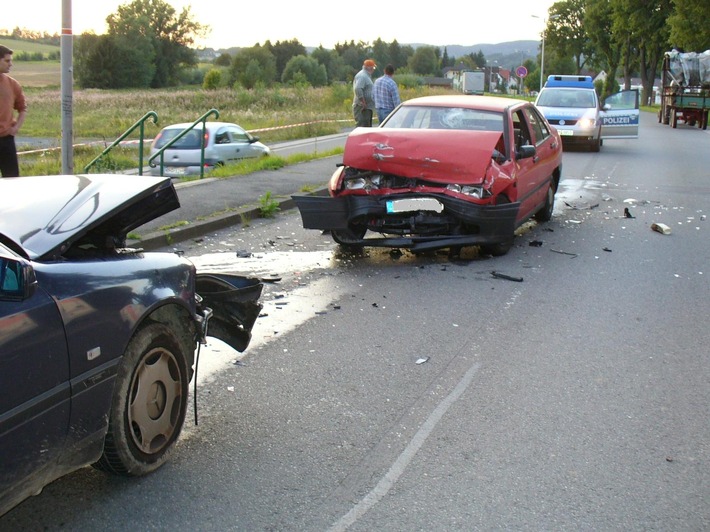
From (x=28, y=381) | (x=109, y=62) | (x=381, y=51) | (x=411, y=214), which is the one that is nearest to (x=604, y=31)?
(x=109, y=62)

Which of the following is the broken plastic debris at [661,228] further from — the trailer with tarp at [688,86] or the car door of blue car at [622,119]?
the trailer with tarp at [688,86]

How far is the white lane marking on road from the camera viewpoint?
3.73 metres

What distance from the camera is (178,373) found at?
163 inches

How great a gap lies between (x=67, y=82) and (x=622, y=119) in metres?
19.0

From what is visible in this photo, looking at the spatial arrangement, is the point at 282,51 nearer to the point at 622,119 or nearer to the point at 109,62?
the point at 109,62

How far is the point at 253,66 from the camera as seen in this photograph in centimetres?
11219

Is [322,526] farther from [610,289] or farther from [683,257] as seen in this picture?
[683,257]

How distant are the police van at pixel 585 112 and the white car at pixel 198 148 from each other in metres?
8.67

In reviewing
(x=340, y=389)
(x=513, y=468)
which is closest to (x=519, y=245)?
(x=340, y=389)

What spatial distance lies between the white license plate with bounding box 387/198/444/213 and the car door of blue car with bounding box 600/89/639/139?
17687 mm

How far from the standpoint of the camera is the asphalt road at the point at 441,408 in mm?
3803

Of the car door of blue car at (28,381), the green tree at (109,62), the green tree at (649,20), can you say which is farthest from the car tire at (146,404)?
the green tree at (109,62)

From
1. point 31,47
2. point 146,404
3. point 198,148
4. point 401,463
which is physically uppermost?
point 31,47

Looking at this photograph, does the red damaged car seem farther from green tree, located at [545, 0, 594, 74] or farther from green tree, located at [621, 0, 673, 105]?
green tree, located at [545, 0, 594, 74]
